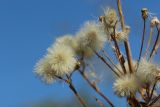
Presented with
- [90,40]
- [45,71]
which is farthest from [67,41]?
[45,71]

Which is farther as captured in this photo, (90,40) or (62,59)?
(90,40)

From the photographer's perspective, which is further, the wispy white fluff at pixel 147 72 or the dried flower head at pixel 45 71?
the dried flower head at pixel 45 71

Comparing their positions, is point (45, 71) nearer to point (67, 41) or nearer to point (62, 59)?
point (62, 59)

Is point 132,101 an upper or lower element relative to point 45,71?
lower

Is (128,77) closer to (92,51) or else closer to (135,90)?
(135,90)

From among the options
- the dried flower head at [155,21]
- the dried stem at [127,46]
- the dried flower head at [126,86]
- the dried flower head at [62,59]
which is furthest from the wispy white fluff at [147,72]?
the dried flower head at [62,59]

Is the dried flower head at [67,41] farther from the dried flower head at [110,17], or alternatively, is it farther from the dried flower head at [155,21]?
the dried flower head at [155,21]
